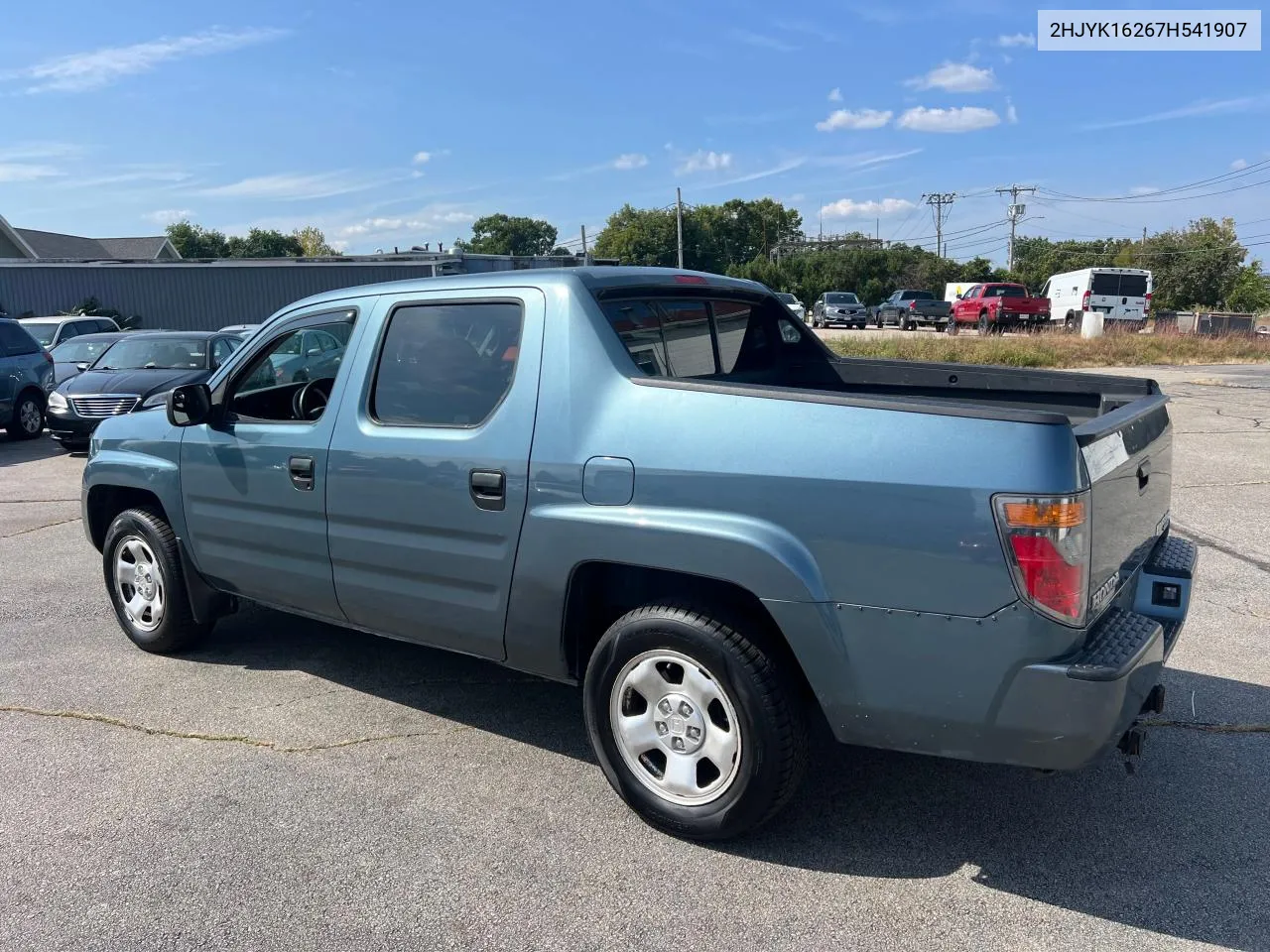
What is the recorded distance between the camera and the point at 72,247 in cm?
5266

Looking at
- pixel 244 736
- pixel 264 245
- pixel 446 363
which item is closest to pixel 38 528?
pixel 244 736

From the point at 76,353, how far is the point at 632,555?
15.8 m

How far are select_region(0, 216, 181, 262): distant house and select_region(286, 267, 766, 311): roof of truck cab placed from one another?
42.3 m

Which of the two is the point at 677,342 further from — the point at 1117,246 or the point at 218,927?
the point at 1117,246

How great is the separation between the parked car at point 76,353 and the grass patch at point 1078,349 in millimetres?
14405

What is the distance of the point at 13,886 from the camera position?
3.09m

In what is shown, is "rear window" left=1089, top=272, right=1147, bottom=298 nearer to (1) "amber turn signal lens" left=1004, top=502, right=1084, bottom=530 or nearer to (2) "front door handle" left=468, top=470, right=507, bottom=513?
(2) "front door handle" left=468, top=470, right=507, bottom=513

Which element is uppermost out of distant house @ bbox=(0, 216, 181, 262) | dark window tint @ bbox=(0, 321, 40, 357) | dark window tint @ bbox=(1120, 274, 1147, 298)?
distant house @ bbox=(0, 216, 181, 262)

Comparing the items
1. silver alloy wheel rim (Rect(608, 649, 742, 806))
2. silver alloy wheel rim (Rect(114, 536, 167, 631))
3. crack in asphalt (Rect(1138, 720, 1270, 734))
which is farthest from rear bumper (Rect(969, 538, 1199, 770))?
silver alloy wheel rim (Rect(114, 536, 167, 631))

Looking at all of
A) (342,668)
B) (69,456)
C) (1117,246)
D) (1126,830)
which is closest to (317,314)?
(342,668)

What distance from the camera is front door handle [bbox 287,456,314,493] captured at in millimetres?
4094

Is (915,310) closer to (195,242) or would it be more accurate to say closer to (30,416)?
(30,416)

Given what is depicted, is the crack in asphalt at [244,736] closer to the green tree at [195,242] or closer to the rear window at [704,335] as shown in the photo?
the rear window at [704,335]

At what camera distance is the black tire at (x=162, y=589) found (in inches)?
193
